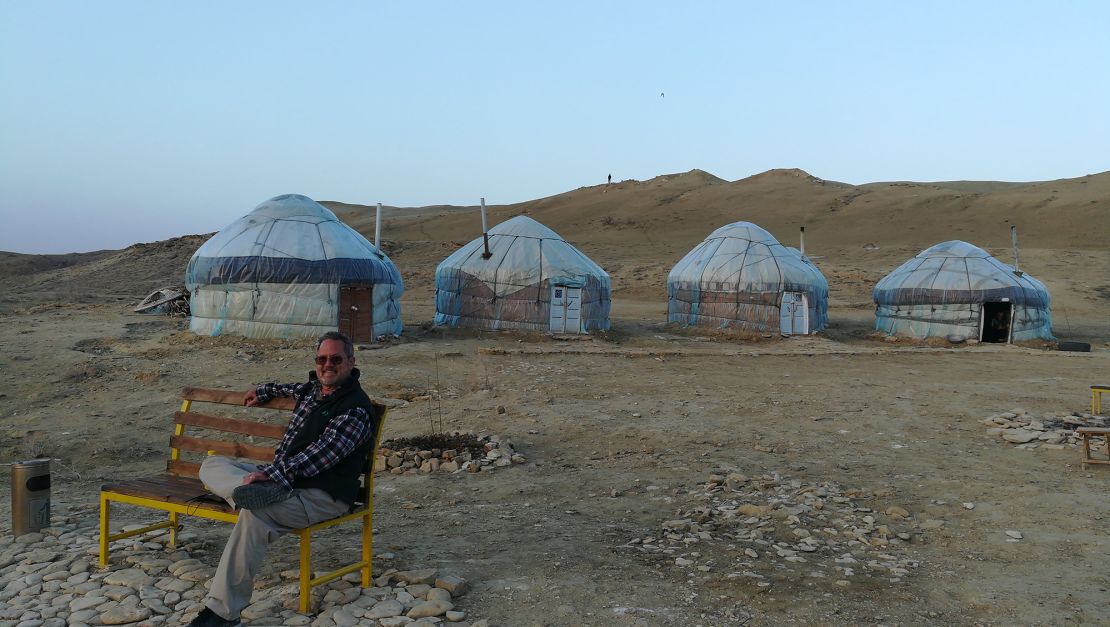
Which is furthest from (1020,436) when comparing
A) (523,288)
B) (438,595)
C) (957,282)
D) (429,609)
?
(957,282)

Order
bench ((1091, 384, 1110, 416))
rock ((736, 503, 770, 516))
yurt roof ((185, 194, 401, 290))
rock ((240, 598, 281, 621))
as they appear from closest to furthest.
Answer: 1. rock ((240, 598, 281, 621))
2. rock ((736, 503, 770, 516))
3. bench ((1091, 384, 1110, 416))
4. yurt roof ((185, 194, 401, 290))

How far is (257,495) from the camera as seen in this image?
383cm

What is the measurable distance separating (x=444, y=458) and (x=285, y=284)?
10.6 m

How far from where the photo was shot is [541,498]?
6.24 m

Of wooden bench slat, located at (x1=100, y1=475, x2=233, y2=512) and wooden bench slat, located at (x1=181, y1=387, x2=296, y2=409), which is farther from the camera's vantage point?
wooden bench slat, located at (x1=181, y1=387, x2=296, y2=409)

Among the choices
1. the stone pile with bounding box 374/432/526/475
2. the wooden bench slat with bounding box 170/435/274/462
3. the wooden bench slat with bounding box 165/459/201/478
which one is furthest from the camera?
the stone pile with bounding box 374/432/526/475

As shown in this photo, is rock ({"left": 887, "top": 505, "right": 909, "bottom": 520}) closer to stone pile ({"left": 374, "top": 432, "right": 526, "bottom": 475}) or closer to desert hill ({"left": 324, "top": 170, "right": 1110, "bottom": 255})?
stone pile ({"left": 374, "top": 432, "right": 526, "bottom": 475})

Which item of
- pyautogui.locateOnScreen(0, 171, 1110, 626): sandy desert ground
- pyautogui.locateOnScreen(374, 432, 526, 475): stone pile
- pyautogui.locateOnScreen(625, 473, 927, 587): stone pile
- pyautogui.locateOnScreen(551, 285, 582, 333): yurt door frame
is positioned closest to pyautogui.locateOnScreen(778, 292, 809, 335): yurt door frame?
pyautogui.locateOnScreen(0, 171, 1110, 626): sandy desert ground

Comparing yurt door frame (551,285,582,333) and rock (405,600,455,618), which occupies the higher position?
yurt door frame (551,285,582,333)

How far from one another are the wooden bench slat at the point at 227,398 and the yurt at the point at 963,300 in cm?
2005

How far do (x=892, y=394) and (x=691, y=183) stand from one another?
60.9 meters

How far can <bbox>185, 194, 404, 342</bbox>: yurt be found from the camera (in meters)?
16.7

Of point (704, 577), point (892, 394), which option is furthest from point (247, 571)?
point (892, 394)

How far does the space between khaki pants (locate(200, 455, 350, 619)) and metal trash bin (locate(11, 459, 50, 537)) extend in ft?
4.97
